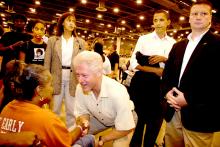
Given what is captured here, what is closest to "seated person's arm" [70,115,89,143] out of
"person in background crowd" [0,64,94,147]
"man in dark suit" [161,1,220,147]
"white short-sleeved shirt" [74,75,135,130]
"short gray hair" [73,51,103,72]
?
"white short-sleeved shirt" [74,75,135,130]

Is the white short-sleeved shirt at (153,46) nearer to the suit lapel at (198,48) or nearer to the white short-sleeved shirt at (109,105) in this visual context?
the white short-sleeved shirt at (109,105)

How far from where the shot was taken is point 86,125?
6.81ft

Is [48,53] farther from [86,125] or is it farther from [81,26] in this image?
[81,26]

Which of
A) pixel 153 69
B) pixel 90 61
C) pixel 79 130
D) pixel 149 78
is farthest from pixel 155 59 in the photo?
pixel 79 130

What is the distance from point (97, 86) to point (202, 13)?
1.05 metres

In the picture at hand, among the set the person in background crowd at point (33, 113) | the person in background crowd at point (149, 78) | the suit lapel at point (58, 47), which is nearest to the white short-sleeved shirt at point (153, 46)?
the person in background crowd at point (149, 78)

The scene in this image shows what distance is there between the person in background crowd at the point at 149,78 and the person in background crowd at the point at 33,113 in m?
1.39

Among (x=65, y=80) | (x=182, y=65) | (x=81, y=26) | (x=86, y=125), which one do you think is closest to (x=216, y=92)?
(x=182, y=65)

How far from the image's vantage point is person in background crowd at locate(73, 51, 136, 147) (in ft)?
6.46

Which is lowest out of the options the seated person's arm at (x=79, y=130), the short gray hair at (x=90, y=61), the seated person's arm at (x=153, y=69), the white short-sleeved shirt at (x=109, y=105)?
the seated person's arm at (x=79, y=130)

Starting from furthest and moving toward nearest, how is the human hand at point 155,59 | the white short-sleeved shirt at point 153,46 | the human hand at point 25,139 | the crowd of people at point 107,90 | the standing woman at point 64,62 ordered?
1. the standing woman at point 64,62
2. the white short-sleeved shirt at point 153,46
3. the human hand at point 155,59
4. the crowd of people at point 107,90
5. the human hand at point 25,139

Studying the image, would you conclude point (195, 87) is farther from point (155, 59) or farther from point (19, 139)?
point (19, 139)

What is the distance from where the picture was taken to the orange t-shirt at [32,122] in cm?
136

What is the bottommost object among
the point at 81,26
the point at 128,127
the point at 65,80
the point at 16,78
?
the point at 128,127
